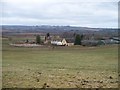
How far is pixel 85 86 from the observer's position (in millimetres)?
8867

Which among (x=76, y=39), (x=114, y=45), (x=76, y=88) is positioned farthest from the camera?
(x=76, y=39)

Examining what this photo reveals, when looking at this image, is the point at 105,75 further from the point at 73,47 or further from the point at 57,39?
the point at 57,39

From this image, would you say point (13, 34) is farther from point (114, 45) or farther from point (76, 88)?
point (76, 88)

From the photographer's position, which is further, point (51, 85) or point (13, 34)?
point (13, 34)

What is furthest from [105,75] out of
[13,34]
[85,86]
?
[13,34]

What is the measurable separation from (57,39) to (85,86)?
25.0m

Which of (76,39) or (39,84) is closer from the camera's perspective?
(39,84)

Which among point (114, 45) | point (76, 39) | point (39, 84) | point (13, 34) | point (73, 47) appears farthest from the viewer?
point (13, 34)

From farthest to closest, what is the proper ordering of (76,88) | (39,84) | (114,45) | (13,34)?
1. (13,34)
2. (114,45)
3. (39,84)
4. (76,88)

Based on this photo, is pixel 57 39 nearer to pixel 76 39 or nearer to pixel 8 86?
pixel 76 39

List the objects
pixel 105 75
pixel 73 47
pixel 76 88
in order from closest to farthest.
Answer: pixel 76 88
pixel 105 75
pixel 73 47

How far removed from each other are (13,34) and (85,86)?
103 ft

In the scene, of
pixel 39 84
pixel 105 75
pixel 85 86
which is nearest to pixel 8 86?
pixel 39 84

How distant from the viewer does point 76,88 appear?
8.56 meters
